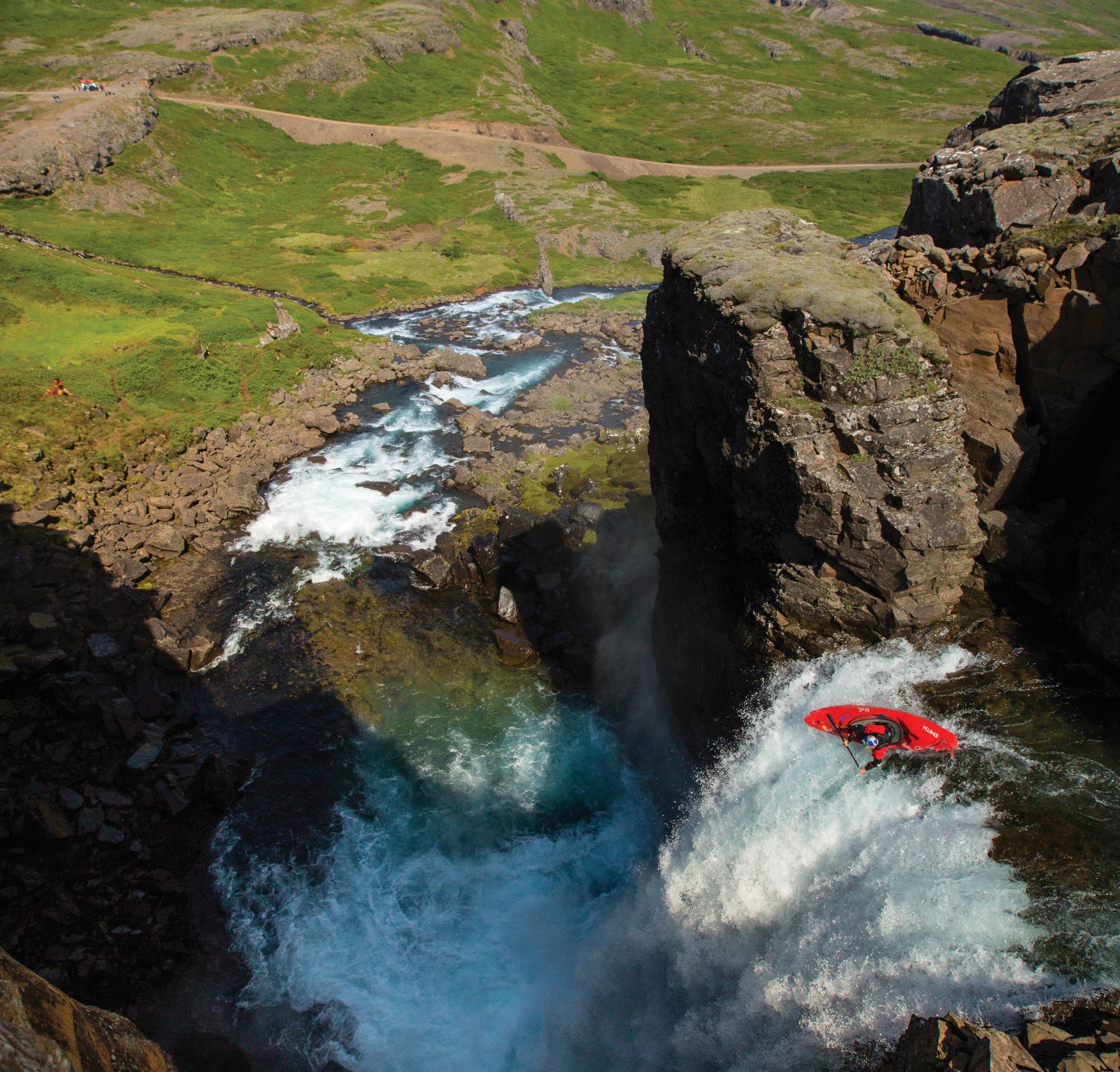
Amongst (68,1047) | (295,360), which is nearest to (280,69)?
(295,360)

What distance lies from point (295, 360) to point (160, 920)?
35745mm

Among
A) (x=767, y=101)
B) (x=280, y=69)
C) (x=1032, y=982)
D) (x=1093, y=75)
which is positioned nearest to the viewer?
(x=1032, y=982)

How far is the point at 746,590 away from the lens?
16906 mm

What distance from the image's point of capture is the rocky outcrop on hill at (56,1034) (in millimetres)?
6738

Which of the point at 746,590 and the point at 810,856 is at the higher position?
the point at 746,590

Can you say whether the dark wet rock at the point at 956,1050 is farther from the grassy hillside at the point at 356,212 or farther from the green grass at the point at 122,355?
the grassy hillside at the point at 356,212

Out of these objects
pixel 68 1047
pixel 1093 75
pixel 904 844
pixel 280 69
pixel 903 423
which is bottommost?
Answer: pixel 904 844

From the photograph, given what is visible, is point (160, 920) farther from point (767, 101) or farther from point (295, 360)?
point (767, 101)

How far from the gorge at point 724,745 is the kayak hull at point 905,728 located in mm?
513

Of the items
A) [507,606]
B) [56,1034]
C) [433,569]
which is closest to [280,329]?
[433,569]

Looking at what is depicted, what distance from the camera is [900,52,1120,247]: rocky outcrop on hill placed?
49.5 ft

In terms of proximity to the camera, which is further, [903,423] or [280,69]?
[280,69]

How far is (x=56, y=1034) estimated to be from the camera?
7496 mm

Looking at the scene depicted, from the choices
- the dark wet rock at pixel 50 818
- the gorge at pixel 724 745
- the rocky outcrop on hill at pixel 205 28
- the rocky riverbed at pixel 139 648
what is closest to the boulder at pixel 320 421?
the rocky riverbed at pixel 139 648
